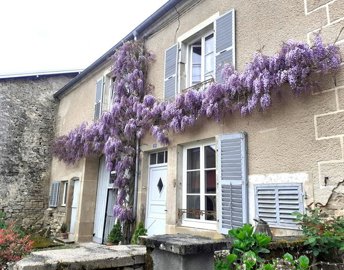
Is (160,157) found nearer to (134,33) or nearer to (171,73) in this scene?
(171,73)

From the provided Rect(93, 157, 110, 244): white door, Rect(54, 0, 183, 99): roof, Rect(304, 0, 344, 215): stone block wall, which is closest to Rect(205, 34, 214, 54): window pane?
Rect(54, 0, 183, 99): roof

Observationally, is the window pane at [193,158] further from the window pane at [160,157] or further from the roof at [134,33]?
the roof at [134,33]

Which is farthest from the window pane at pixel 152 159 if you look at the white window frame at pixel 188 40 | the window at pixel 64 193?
the window at pixel 64 193

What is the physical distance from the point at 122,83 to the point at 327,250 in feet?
17.9

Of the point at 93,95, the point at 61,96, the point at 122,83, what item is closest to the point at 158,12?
the point at 122,83

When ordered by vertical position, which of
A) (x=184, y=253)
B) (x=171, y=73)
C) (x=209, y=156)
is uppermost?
(x=171, y=73)

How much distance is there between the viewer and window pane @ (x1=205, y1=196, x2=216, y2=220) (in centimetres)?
491

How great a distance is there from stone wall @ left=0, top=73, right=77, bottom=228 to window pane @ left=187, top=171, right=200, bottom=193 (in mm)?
7515

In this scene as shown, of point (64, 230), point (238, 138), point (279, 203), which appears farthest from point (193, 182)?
point (64, 230)

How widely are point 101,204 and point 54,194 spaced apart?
265cm

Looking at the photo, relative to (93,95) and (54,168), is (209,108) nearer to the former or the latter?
(93,95)

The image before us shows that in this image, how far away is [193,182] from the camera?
17.8ft

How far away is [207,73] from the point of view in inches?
220

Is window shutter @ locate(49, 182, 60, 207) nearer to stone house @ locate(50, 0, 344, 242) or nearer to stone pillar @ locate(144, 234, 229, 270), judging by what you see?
stone house @ locate(50, 0, 344, 242)
